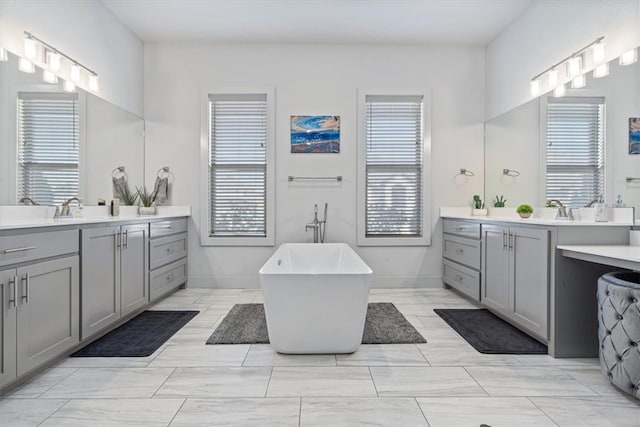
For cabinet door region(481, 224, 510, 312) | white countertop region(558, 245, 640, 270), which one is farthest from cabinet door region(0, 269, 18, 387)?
cabinet door region(481, 224, 510, 312)

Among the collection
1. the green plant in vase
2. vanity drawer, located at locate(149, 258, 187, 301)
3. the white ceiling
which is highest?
the white ceiling

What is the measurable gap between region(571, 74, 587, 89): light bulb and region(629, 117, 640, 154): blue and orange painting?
57 centimetres

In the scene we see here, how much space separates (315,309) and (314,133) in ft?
8.26

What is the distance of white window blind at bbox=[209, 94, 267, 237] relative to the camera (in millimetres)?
4348

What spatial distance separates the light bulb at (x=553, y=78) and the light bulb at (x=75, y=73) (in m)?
4.06

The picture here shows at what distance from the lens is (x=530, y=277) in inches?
101

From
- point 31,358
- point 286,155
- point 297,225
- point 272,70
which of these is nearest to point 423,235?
point 297,225

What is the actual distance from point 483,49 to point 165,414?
4699 millimetres

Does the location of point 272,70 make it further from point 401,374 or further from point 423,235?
point 401,374

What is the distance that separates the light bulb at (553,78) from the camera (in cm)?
320

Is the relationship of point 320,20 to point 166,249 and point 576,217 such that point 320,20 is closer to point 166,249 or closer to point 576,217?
point 166,249

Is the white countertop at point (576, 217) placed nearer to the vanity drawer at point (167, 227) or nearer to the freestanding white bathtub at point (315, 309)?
the freestanding white bathtub at point (315, 309)

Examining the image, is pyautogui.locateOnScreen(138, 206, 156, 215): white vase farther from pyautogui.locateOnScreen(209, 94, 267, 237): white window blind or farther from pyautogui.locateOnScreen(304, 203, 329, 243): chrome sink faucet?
pyautogui.locateOnScreen(304, 203, 329, 243): chrome sink faucet

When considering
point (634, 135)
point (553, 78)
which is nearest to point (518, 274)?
point (634, 135)
